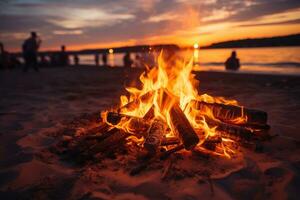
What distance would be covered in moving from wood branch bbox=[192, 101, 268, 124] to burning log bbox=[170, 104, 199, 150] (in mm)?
769

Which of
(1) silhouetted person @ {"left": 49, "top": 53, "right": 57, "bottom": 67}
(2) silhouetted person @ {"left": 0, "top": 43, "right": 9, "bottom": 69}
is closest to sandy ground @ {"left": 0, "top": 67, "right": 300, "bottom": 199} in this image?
(2) silhouetted person @ {"left": 0, "top": 43, "right": 9, "bottom": 69}

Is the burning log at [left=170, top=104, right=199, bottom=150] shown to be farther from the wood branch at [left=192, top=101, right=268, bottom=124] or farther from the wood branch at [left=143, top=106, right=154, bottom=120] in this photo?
the wood branch at [left=192, top=101, right=268, bottom=124]

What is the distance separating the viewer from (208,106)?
181 inches

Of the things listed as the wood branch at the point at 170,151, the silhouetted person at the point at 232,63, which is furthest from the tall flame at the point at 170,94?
the silhouetted person at the point at 232,63

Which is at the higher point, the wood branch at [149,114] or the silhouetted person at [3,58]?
the silhouetted person at [3,58]

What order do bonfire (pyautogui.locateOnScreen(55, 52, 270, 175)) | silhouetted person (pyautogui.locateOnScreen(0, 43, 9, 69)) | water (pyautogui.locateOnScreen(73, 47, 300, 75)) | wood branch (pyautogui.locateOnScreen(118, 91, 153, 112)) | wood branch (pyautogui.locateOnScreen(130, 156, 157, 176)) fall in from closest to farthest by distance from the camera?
wood branch (pyautogui.locateOnScreen(130, 156, 157, 176)) → bonfire (pyautogui.locateOnScreen(55, 52, 270, 175)) → wood branch (pyautogui.locateOnScreen(118, 91, 153, 112)) → silhouetted person (pyautogui.locateOnScreen(0, 43, 9, 69)) → water (pyautogui.locateOnScreen(73, 47, 300, 75))

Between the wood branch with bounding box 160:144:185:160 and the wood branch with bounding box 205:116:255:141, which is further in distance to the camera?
the wood branch with bounding box 205:116:255:141

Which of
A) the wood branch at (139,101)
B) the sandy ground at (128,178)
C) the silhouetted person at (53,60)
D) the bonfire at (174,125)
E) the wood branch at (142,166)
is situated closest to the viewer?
the sandy ground at (128,178)

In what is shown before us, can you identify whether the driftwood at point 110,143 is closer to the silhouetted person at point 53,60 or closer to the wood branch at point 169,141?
the wood branch at point 169,141

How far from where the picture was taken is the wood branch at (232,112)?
4.07 m

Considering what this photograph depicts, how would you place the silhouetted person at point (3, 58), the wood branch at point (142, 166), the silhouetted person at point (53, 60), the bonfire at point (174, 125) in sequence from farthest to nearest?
the silhouetted person at point (53, 60)
the silhouetted person at point (3, 58)
the bonfire at point (174, 125)
the wood branch at point (142, 166)

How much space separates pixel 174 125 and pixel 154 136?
448 millimetres

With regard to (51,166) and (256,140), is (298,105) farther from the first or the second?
(51,166)

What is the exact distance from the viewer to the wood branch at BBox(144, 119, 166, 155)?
342 cm
